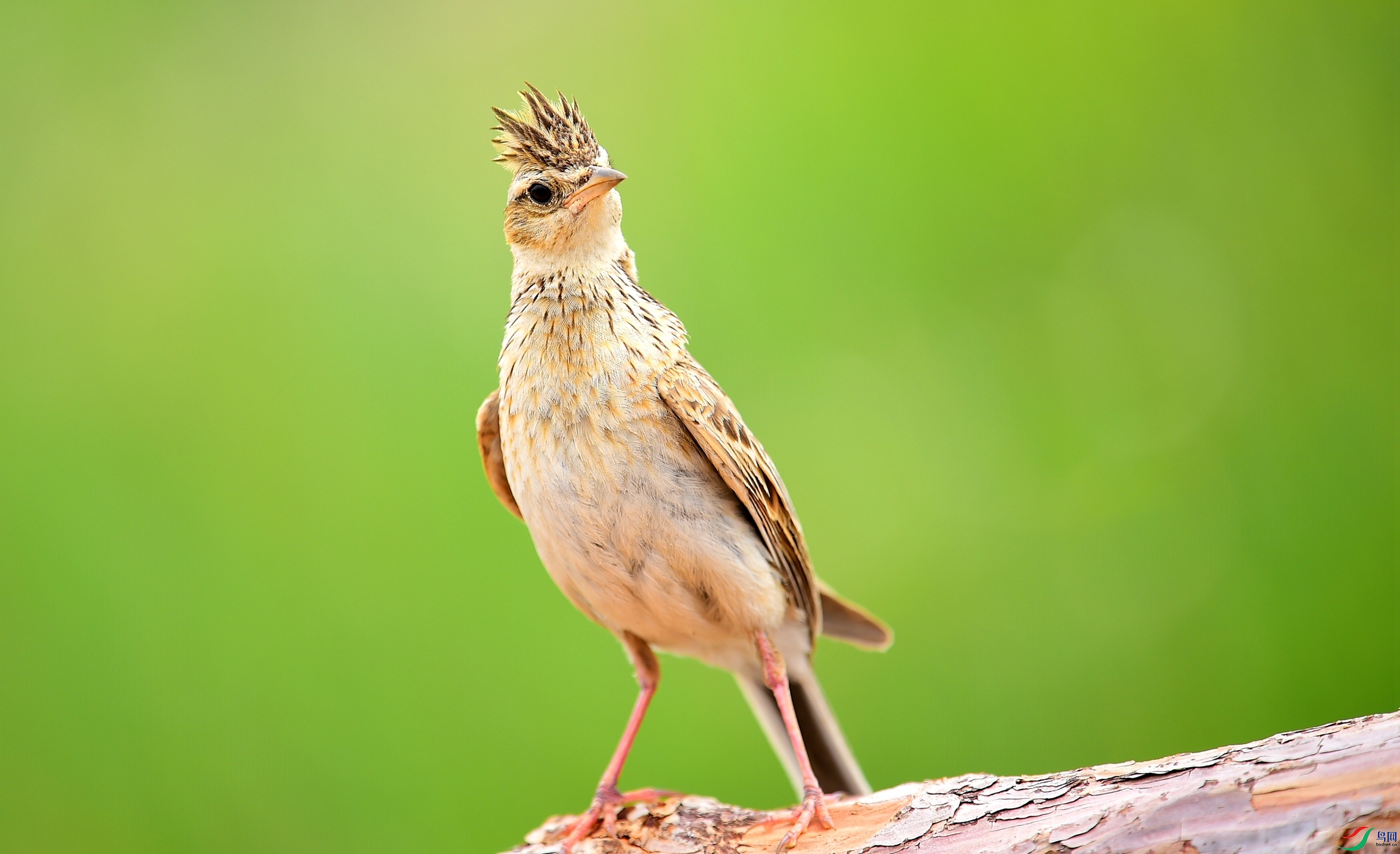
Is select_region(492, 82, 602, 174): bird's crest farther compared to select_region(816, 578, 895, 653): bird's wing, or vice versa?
select_region(816, 578, 895, 653): bird's wing

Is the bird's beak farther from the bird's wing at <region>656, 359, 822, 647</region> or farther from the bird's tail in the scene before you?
the bird's tail

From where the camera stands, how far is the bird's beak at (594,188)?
2887 millimetres

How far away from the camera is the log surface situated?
208 centimetres

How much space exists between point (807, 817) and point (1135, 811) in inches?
35.2

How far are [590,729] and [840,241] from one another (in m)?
2.59

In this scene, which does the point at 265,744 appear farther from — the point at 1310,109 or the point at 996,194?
the point at 1310,109

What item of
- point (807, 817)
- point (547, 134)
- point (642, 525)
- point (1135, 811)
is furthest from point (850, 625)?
point (547, 134)

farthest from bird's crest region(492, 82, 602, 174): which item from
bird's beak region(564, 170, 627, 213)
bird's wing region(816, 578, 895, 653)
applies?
bird's wing region(816, 578, 895, 653)

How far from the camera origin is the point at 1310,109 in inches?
185

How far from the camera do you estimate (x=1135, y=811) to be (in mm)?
2305

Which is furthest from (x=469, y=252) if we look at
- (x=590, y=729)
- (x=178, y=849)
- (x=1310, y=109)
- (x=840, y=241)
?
(x=1310, y=109)

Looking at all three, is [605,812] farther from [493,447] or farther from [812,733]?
[493,447]

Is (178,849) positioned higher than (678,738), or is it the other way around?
(178,849)

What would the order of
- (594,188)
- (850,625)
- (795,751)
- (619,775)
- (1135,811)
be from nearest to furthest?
(1135,811) → (594,188) → (795,751) → (619,775) → (850,625)
